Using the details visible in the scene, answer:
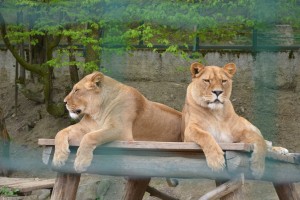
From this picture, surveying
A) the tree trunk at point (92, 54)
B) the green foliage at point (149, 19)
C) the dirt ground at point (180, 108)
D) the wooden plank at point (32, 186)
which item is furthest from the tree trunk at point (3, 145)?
the wooden plank at point (32, 186)

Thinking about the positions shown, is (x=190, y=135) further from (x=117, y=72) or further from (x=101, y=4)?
(x=117, y=72)

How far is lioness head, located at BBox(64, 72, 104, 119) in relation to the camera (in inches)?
110

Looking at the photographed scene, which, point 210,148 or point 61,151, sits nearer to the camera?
point 210,148

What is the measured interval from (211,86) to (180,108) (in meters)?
2.71

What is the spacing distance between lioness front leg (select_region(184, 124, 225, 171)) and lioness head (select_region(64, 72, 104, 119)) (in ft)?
1.60

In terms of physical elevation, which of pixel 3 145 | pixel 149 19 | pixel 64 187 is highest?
pixel 149 19

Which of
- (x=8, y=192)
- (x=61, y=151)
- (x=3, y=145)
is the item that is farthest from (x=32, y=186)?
(x=61, y=151)

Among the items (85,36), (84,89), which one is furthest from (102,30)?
(84,89)

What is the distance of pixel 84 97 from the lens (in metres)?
2.83

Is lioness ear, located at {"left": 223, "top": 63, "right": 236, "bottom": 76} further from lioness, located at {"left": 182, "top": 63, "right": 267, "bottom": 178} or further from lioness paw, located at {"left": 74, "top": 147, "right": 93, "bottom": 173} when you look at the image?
lioness paw, located at {"left": 74, "top": 147, "right": 93, "bottom": 173}

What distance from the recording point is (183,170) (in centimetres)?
259

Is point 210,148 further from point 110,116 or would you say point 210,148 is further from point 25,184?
point 25,184

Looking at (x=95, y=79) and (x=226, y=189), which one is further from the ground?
(x=95, y=79)

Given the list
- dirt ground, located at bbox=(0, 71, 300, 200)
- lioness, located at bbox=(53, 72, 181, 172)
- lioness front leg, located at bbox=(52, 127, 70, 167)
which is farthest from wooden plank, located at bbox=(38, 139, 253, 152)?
dirt ground, located at bbox=(0, 71, 300, 200)
